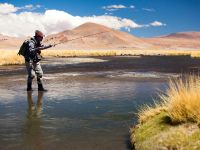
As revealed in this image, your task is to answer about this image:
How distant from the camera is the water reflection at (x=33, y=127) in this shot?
27.1 ft

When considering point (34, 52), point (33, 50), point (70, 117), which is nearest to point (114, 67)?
point (34, 52)

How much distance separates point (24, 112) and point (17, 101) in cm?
213

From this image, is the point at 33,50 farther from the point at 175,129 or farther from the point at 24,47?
the point at 175,129

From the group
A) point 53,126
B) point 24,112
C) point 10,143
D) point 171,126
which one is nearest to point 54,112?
point 24,112

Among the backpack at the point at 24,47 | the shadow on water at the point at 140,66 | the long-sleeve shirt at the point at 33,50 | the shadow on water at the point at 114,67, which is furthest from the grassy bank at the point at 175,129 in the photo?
the shadow on water at the point at 140,66

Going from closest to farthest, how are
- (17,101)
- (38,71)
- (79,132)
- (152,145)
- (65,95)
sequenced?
1. (152,145)
2. (79,132)
3. (17,101)
4. (65,95)
5. (38,71)

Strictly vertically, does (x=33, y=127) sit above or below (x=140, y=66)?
above

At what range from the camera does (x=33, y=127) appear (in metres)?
9.68

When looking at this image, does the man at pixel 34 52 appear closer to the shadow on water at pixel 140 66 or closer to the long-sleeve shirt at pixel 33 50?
the long-sleeve shirt at pixel 33 50

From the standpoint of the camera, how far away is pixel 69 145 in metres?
8.21

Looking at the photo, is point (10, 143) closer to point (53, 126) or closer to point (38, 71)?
point (53, 126)

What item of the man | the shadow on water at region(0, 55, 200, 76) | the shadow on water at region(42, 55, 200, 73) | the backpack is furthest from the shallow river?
the shadow on water at region(42, 55, 200, 73)

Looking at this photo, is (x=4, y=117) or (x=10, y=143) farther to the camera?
(x=4, y=117)

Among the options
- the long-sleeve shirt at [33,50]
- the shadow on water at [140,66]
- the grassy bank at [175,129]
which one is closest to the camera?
the grassy bank at [175,129]
